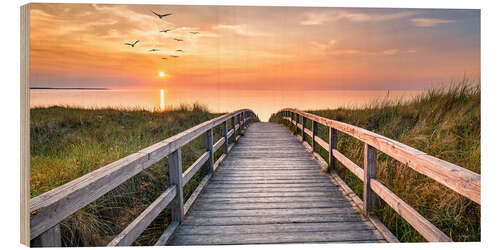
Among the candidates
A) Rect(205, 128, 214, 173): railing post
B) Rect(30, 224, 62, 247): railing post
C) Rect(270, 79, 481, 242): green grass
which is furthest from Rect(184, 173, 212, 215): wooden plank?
Rect(270, 79, 481, 242): green grass

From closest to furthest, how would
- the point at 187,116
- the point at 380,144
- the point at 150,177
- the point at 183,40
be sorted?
the point at 380,144 < the point at 150,177 < the point at 183,40 < the point at 187,116

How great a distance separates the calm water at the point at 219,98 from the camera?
18.4 feet

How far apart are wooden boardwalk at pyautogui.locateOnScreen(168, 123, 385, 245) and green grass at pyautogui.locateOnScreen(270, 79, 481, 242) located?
1.11 ft

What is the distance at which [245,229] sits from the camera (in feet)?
8.15

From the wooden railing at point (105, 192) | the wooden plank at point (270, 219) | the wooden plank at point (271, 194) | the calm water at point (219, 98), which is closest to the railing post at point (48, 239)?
the wooden railing at point (105, 192)

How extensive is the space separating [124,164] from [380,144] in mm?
1959

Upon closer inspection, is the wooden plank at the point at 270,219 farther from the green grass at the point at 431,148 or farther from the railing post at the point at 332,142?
the railing post at the point at 332,142

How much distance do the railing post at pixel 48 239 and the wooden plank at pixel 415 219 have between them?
201 cm

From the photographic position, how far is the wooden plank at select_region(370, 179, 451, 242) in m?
1.78

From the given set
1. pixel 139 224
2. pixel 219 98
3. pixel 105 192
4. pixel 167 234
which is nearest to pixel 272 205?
pixel 167 234
